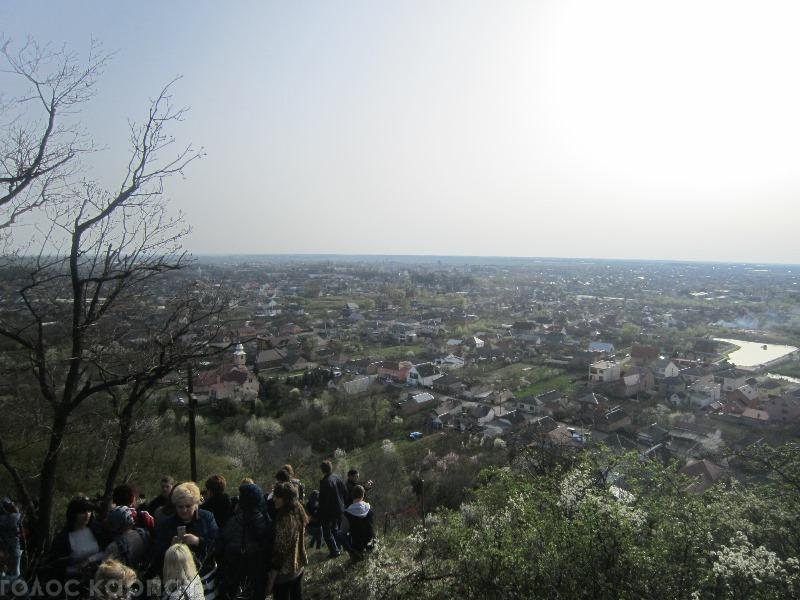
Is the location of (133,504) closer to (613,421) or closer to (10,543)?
(10,543)

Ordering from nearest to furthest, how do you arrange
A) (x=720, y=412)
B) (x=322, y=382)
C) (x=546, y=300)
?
(x=720, y=412) → (x=322, y=382) → (x=546, y=300)

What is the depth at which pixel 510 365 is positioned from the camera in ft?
88.8

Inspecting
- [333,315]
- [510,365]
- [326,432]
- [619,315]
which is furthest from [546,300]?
[326,432]

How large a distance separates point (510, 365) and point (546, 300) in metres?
33.6

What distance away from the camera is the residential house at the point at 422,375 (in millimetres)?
22442

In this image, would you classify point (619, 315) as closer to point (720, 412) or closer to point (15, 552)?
point (720, 412)

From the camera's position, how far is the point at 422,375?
22.8 m

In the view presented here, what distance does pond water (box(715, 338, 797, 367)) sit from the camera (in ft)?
91.7

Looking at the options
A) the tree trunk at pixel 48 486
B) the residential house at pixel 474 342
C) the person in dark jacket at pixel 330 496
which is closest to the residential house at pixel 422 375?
the residential house at pixel 474 342

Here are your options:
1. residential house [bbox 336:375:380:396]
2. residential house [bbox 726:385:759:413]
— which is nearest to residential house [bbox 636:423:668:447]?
residential house [bbox 726:385:759:413]

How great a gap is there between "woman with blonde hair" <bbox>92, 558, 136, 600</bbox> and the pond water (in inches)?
1251

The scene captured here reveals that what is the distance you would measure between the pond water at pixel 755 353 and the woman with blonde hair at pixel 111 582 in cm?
3178

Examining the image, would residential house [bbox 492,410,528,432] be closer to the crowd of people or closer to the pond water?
the crowd of people

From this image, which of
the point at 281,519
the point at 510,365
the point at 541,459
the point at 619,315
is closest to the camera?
the point at 281,519
